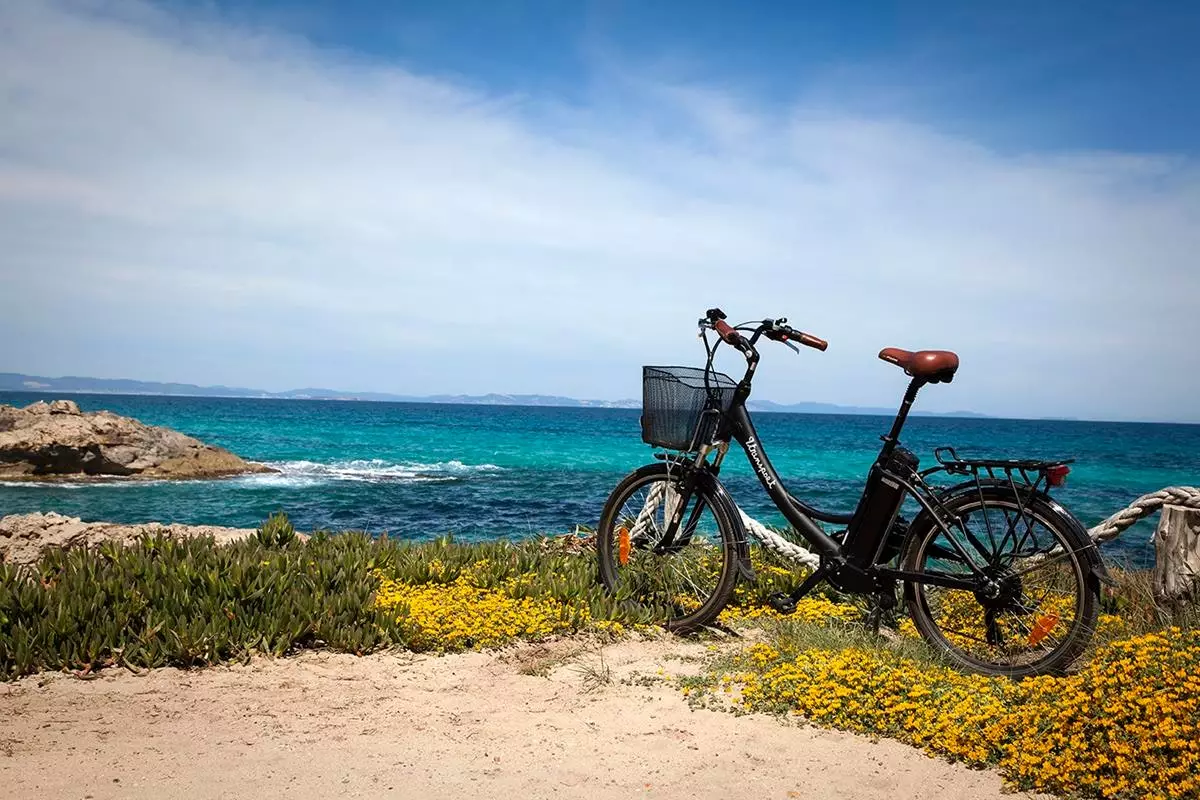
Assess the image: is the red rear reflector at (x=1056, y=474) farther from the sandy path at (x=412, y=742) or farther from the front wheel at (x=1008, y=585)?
the sandy path at (x=412, y=742)

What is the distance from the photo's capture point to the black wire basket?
5.90 metres

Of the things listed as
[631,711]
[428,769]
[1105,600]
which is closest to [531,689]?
[631,711]

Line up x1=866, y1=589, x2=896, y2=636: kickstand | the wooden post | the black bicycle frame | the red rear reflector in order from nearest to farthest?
the red rear reflector, the black bicycle frame, x1=866, y1=589, x2=896, y2=636: kickstand, the wooden post

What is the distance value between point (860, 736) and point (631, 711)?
1.20m

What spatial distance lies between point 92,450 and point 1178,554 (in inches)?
1137

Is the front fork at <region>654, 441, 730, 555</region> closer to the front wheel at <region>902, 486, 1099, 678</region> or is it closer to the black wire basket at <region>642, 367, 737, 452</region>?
the black wire basket at <region>642, 367, 737, 452</region>

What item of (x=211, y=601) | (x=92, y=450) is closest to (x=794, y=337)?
(x=211, y=601)

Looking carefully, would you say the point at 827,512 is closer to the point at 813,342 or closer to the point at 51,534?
the point at 813,342

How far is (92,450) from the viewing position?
86.2ft

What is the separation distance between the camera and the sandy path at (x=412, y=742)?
3602mm

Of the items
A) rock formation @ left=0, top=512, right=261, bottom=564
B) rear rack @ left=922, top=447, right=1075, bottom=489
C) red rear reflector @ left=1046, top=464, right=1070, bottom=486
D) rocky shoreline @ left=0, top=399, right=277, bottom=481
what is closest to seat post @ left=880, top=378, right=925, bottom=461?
rear rack @ left=922, top=447, right=1075, bottom=489

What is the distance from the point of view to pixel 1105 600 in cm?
598

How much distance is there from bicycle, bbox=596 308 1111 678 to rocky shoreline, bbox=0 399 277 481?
24705mm

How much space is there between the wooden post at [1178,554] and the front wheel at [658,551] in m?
2.97
